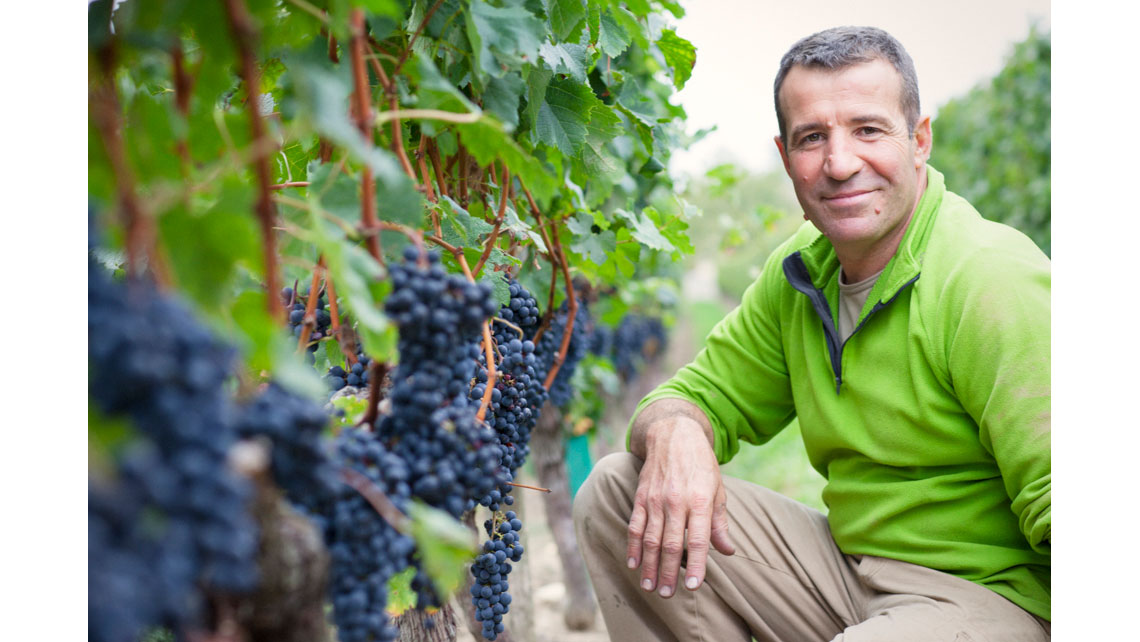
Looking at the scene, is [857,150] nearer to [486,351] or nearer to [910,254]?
[910,254]

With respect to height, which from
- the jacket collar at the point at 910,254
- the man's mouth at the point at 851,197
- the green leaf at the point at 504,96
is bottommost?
the jacket collar at the point at 910,254

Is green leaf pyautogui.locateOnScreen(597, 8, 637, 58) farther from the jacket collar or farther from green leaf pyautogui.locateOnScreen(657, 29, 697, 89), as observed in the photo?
the jacket collar

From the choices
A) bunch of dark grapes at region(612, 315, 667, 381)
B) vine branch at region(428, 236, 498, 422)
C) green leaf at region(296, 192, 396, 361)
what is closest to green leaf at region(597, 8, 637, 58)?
vine branch at region(428, 236, 498, 422)

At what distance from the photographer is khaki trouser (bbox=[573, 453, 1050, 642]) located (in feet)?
6.47

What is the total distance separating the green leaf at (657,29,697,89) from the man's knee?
0.98m

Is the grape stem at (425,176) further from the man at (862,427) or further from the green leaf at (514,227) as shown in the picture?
the man at (862,427)

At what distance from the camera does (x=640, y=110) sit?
2.13 meters

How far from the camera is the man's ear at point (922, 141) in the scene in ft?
6.30

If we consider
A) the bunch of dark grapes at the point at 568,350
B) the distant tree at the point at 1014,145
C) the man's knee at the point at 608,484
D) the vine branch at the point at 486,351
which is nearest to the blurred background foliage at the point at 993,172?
the distant tree at the point at 1014,145

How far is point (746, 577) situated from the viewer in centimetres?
201

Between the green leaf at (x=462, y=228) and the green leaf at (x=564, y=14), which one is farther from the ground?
the green leaf at (x=564, y=14)

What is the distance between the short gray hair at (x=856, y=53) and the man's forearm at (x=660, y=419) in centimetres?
82

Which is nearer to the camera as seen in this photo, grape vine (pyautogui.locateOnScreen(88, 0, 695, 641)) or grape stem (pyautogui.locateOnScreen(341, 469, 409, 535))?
grape vine (pyautogui.locateOnScreen(88, 0, 695, 641))
